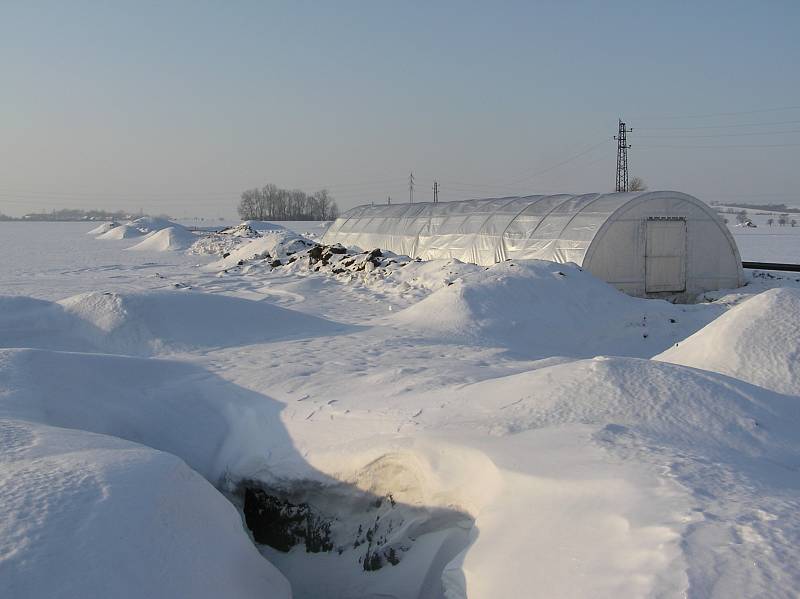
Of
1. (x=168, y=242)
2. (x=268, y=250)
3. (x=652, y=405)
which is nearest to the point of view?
(x=652, y=405)

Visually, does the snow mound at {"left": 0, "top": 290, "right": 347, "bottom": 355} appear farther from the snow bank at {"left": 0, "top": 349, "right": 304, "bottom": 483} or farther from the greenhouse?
the greenhouse

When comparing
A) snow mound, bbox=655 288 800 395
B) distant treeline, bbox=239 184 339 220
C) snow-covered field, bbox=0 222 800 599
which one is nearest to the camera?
snow-covered field, bbox=0 222 800 599

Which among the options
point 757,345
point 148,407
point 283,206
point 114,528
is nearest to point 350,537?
point 114,528

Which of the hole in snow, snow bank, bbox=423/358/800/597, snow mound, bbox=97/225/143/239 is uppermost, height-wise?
snow mound, bbox=97/225/143/239

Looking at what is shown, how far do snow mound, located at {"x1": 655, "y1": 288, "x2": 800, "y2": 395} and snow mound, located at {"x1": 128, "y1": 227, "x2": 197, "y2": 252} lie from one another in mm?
27898

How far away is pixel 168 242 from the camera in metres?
33.0

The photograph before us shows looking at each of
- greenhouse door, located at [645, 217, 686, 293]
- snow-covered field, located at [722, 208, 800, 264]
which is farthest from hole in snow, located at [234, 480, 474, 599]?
snow-covered field, located at [722, 208, 800, 264]

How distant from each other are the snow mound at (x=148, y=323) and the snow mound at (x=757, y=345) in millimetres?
5653

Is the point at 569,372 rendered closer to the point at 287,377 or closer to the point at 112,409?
the point at 287,377

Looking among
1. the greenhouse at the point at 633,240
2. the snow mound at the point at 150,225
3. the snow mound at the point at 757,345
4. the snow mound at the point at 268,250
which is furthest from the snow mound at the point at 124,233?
the snow mound at the point at 757,345

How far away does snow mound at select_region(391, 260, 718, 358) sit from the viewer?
11.0 m

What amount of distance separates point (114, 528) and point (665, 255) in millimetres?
14796

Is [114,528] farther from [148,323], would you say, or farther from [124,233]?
[124,233]

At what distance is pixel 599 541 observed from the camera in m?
3.25
